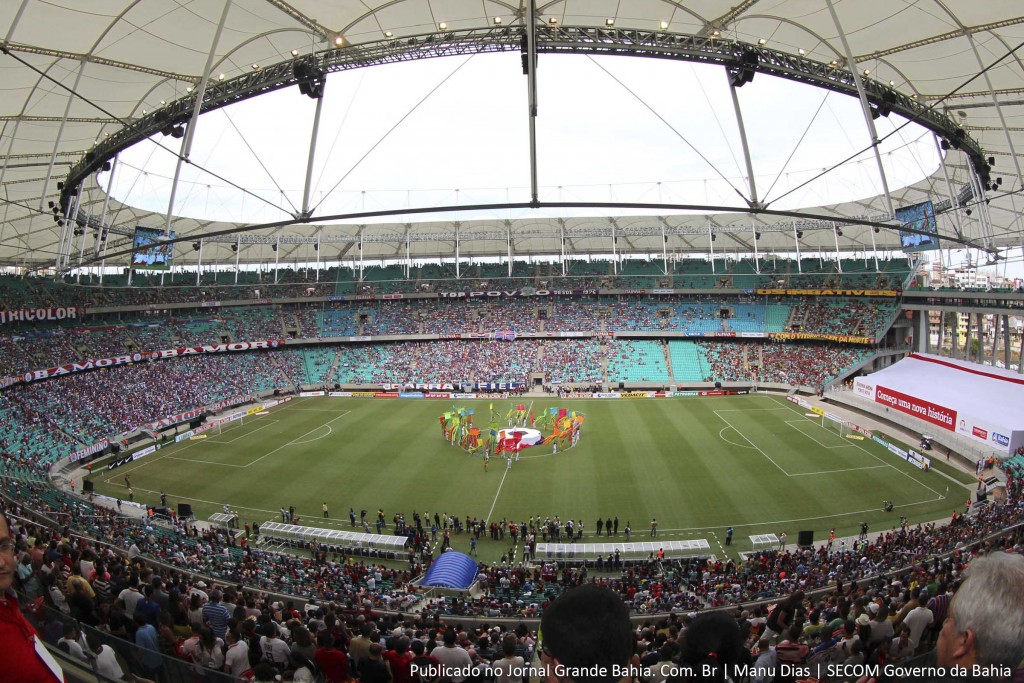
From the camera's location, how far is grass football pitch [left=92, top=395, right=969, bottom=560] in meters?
21.7

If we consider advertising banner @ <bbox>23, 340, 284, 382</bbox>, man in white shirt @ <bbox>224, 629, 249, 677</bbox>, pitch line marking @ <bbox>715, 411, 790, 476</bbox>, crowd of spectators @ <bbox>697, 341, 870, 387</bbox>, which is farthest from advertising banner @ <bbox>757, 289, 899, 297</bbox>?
man in white shirt @ <bbox>224, 629, 249, 677</bbox>

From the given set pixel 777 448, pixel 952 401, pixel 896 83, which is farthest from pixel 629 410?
pixel 896 83

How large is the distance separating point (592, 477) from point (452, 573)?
38.6 feet

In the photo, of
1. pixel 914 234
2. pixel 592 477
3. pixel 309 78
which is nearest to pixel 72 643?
pixel 309 78

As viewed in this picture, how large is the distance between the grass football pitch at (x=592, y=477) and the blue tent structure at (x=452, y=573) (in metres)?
3.33

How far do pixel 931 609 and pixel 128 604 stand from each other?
34.7 ft

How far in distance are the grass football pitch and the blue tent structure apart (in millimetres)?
3326

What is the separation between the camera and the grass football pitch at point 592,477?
21703mm

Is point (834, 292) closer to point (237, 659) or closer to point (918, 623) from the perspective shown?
point (918, 623)

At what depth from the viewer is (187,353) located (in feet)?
153

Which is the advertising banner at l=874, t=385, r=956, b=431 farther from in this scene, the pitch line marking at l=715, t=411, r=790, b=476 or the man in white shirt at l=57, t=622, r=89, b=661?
the man in white shirt at l=57, t=622, r=89, b=661

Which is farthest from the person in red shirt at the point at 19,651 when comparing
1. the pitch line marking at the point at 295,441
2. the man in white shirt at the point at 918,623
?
the pitch line marking at the point at 295,441

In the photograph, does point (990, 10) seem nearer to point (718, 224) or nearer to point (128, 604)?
point (128, 604)

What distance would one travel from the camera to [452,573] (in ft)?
52.1
